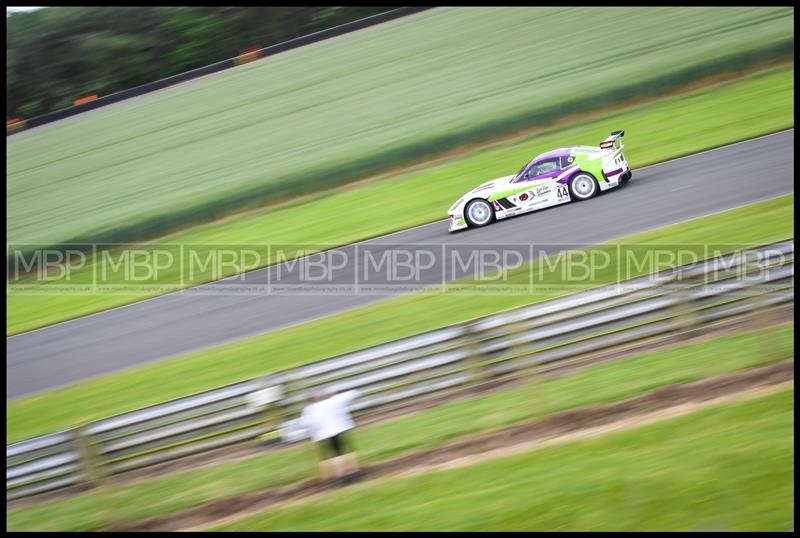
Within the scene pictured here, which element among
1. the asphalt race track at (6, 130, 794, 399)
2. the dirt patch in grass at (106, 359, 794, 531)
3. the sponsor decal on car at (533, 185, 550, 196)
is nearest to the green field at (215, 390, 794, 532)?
the dirt patch in grass at (106, 359, 794, 531)

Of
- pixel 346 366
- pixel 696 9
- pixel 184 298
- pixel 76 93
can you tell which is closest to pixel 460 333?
pixel 346 366

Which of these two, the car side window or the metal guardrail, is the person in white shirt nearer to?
the metal guardrail

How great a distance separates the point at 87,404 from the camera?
11.5m

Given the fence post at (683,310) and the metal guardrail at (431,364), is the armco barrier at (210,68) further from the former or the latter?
the fence post at (683,310)

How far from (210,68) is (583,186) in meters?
20.8

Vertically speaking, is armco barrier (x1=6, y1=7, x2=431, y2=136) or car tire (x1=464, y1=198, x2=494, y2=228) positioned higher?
armco barrier (x1=6, y1=7, x2=431, y2=136)

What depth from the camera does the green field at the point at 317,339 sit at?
11.1 meters

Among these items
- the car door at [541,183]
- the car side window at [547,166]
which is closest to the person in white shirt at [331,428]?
the car door at [541,183]

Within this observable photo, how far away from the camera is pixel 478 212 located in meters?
14.3

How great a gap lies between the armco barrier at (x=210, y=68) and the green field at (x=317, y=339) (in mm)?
20251

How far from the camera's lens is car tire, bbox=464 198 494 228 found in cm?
1430

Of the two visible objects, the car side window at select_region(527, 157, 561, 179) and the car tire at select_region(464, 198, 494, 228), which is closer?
the car side window at select_region(527, 157, 561, 179)

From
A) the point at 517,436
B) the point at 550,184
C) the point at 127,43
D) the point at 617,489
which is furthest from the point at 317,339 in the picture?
the point at 127,43
